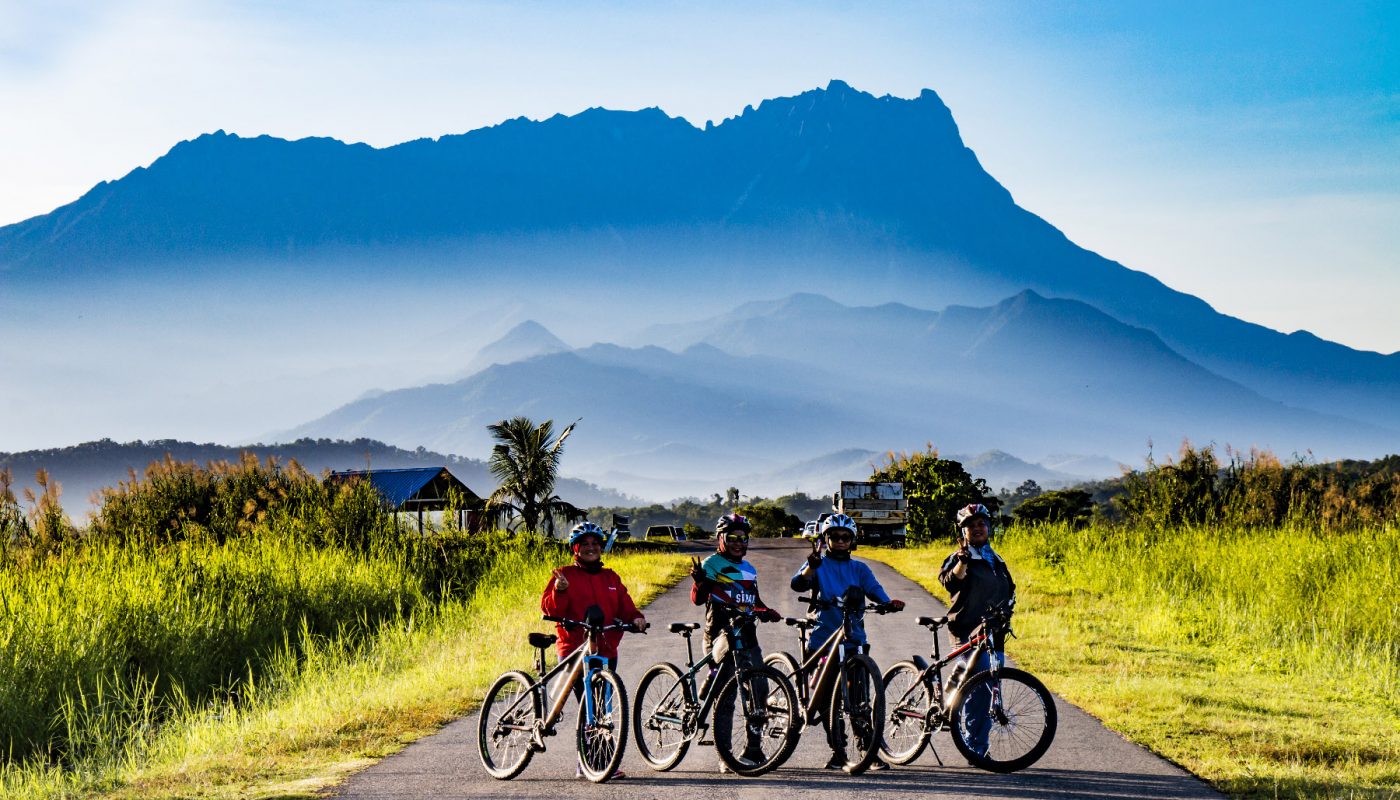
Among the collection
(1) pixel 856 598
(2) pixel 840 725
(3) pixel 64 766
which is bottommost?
(3) pixel 64 766

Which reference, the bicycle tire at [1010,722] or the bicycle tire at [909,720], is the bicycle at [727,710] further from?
the bicycle tire at [1010,722]

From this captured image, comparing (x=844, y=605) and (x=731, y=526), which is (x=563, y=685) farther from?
(x=844, y=605)

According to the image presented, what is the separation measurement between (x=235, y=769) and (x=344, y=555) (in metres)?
15.1

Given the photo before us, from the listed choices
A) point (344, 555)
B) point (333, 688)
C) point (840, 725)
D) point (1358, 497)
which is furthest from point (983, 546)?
point (1358, 497)

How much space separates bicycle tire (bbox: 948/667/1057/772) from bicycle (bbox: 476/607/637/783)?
2.68 m

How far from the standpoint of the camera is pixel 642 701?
1015 cm

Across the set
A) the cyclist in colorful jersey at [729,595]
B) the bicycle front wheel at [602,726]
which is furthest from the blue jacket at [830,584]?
the bicycle front wheel at [602,726]

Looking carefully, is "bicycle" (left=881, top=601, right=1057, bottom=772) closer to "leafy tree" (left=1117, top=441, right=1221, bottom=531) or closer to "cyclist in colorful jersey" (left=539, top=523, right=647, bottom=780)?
"cyclist in colorful jersey" (left=539, top=523, right=647, bottom=780)

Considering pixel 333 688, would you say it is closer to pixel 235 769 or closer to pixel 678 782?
pixel 235 769

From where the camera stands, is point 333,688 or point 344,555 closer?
point 333,688

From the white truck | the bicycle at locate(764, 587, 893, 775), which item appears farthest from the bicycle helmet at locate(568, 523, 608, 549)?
the white truck

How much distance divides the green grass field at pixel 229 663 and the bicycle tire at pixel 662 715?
240 cm

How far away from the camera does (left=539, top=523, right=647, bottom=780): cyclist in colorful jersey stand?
391 inches

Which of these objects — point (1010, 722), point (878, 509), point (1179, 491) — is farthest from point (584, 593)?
point (878, 509)
